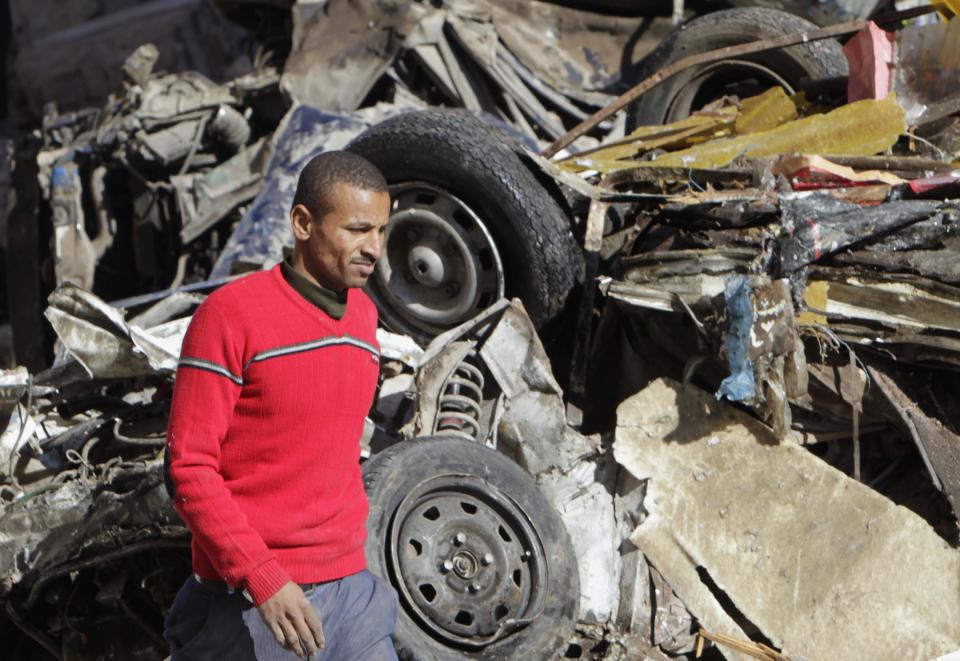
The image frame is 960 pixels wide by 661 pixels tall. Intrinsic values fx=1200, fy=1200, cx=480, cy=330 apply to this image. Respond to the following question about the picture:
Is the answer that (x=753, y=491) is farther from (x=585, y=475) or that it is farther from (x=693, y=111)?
(x=693, y=111)

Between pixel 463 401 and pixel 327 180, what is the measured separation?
6.34ft

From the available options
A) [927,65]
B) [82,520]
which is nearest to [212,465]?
[82,520]

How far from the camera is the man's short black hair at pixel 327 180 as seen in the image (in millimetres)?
2428

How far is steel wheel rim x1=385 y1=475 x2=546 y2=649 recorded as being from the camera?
337 centimetres

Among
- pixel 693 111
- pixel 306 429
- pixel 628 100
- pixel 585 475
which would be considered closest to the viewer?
pixel 306 429

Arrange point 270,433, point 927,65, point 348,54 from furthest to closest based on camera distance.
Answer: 1. point 348,54
2. point 927,65
3. point 270,433

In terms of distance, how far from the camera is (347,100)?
21.9 ft

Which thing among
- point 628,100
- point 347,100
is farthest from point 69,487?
point 347,100

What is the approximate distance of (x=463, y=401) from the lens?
427 cm

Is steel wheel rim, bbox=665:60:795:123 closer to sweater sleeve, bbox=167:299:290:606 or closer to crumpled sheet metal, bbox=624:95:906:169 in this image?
crumpled sheet metal, bbox=624:95:906:169

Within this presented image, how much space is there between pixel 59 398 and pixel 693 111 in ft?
10.6

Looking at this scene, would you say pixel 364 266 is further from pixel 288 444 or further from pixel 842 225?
pixel 842 225

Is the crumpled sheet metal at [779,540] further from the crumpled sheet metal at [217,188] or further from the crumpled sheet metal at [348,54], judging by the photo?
the crumpled sheet metal at [348,54]

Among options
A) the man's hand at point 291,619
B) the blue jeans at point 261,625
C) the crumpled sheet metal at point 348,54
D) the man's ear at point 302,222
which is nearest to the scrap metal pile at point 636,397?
the blue jeans at point 261,625
